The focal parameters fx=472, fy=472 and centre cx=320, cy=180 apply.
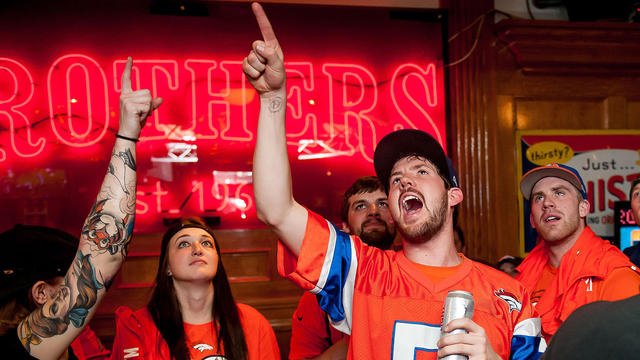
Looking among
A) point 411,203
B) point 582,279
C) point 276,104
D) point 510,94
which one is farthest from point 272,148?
point 510,94

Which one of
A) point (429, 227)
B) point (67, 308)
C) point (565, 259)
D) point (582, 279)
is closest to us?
point (67, 308)

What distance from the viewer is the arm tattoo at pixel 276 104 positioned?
1415mm

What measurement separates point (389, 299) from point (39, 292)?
128 cm

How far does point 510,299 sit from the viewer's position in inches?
61.3

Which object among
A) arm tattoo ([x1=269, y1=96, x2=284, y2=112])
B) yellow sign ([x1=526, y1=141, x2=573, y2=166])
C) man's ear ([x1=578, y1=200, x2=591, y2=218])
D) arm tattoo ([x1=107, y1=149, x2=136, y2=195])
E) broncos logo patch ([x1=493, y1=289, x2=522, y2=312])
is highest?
arm tattoo ([x1=269, y1=96, x2=284, y2=112])

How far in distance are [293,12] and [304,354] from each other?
312 cm

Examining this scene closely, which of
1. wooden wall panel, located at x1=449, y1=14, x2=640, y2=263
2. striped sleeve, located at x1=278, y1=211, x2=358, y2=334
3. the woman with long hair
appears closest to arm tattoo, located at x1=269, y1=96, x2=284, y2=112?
striped sleeve, located at x1=278, y1=211, x2=358, y2=334

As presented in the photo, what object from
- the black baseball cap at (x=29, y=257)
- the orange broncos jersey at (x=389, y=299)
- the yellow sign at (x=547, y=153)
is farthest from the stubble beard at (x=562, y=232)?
the black baseball cap at (x=29, y=257)

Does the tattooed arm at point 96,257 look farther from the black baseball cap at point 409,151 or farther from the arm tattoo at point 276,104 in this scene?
the black baseball cap at point 409,151

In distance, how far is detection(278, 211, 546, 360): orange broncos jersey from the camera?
4.69 feet

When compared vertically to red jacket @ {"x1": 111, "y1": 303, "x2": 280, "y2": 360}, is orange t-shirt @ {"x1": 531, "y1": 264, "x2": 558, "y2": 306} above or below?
above

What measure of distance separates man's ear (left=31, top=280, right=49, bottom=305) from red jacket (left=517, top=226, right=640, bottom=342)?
2097 mm

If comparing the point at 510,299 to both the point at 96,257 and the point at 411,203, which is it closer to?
the point at 411,203

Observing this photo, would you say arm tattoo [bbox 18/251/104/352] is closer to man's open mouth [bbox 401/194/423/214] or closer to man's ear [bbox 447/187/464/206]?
man's open mouth [bbox 401/194/423/214]
